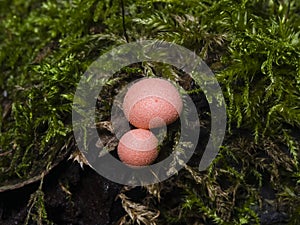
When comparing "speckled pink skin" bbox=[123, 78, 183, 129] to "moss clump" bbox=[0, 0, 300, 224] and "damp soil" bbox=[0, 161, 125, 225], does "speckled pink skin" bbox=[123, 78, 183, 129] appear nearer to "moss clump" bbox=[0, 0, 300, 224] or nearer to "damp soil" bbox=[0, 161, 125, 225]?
"moss clump" bbox=[0, 0, 300, 224]

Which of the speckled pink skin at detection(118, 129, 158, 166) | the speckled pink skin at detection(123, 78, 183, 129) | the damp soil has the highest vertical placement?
the speckled pink skin at detection(123, 78, 183, 129)

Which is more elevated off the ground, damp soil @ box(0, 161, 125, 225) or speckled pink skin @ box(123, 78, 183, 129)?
speckled pink skin @ box(123, 78, 183, 129)

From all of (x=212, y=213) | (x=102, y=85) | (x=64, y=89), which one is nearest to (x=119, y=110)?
(x=102, y=85)

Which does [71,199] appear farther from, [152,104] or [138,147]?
[152,104]

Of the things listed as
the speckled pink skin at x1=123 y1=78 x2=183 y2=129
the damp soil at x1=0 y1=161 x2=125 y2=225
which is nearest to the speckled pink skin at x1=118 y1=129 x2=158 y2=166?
the speckled pink skin at x1=123 y1=78 x2=183 y2=129

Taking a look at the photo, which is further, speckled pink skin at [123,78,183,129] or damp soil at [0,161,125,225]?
damp soil at [0,161,125,225]

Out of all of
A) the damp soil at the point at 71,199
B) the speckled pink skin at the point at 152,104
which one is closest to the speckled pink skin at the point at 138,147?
the speckled pink skin at the point at 152,104
